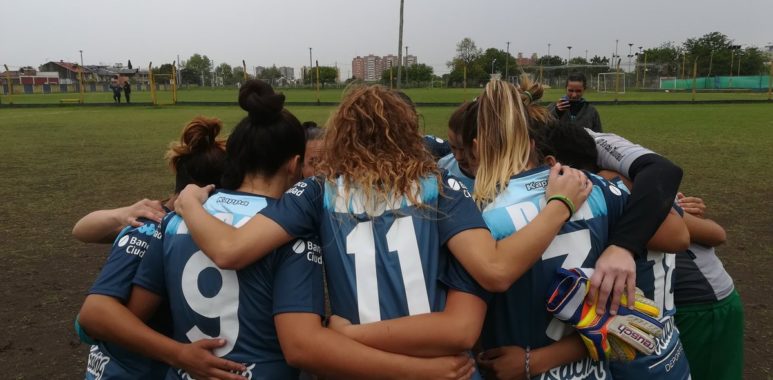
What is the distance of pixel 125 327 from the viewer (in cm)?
201

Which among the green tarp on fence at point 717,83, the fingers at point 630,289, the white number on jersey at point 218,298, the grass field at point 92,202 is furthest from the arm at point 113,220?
the green tarp on fence at point 717,83

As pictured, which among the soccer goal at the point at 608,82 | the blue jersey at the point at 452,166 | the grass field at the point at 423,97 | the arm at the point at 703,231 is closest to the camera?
the arm at the point at 703,231

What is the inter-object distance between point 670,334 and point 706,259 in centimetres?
46

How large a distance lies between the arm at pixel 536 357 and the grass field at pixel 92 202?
2.30 metres

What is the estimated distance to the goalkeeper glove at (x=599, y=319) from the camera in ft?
6.26

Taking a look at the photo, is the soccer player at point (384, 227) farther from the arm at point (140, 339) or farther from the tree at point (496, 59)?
the tree at point (496, 59)

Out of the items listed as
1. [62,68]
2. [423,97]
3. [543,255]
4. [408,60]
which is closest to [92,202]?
[543,255]

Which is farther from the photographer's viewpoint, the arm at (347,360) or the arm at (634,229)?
the arm at (634,229)

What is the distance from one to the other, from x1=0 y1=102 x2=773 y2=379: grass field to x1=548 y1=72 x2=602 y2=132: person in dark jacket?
191 centimetres

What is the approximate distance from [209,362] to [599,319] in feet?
4.25

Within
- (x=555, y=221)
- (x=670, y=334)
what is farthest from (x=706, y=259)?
(x=555, y=221)

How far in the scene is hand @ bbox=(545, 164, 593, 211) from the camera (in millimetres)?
1935

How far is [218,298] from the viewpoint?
1.93 m

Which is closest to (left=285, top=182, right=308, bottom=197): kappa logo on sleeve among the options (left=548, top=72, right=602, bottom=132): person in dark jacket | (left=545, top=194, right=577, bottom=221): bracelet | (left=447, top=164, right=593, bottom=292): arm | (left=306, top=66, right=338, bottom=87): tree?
(left=447, top=164, right=593, bottom=292): arm
